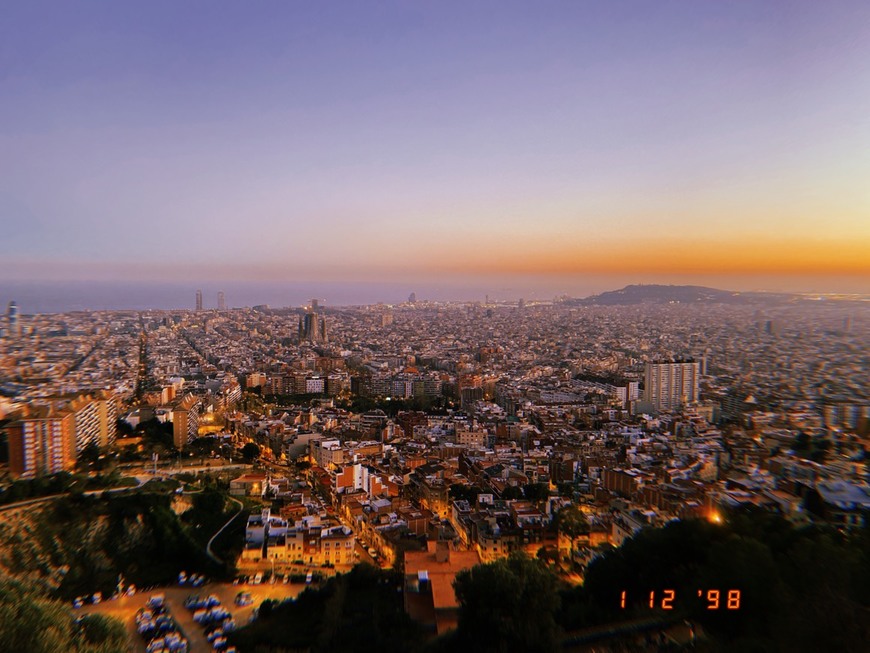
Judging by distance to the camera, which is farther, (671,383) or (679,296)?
(679,296)

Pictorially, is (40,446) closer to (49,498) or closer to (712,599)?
(49,498)

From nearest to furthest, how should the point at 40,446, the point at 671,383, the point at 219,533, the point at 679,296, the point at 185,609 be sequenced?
the point at 185,609, the point at 219,533, the point at 40,446, the point at 671,383, the point at 679,296

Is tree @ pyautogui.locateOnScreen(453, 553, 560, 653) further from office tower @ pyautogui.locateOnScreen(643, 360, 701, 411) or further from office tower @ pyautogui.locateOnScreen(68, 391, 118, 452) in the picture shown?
office tower @ pyautogui.locateOnScreen(643, 360, 701, 411)

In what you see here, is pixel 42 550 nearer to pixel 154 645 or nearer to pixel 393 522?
pixel 154 645

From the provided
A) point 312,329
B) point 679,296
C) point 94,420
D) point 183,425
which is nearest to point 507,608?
point 183,425

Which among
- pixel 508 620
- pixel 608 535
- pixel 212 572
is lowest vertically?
pixel 212 572

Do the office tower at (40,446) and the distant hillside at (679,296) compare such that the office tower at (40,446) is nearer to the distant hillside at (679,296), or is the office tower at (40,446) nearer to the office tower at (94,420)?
the office tower at (94,420)

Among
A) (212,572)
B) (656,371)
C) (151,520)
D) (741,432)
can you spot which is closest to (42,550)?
(151,520)
